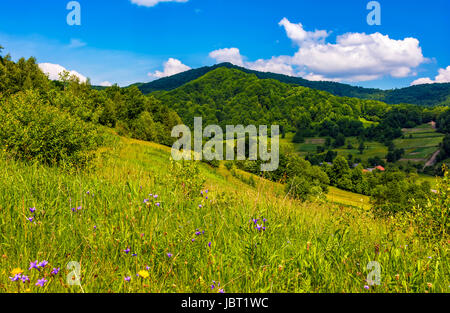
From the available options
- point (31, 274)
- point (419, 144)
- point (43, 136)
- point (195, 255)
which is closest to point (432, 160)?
point (419, 144)

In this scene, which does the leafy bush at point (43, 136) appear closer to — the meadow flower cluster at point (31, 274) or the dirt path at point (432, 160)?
the meadow flower cluster at point (31, 274)

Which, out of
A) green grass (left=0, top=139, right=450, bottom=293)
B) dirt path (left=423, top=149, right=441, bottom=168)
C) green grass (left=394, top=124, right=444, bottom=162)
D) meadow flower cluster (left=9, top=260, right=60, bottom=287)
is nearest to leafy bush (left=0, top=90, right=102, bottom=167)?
green grass (left=0, top=139, right=450, bottom=293)

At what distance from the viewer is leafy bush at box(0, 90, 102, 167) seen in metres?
8.69

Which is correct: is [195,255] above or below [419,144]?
below

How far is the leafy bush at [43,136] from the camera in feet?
28.5

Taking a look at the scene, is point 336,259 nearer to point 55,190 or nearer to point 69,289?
point 69,289

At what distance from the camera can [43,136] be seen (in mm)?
9305

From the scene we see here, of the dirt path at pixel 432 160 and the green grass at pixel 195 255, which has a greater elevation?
the green grass at pixel 195 255

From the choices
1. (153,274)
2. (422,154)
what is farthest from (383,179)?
(153,274)

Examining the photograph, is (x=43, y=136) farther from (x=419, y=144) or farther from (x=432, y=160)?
(x=419, y=144)

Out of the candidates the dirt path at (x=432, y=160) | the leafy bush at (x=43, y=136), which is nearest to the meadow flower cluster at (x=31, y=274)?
the leafy bush at (x=43, y=136)

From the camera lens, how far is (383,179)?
3679 inches

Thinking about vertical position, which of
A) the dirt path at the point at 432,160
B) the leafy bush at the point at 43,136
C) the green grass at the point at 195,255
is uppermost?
the leafy bush at the point at 43,136

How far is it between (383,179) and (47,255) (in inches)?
4194
